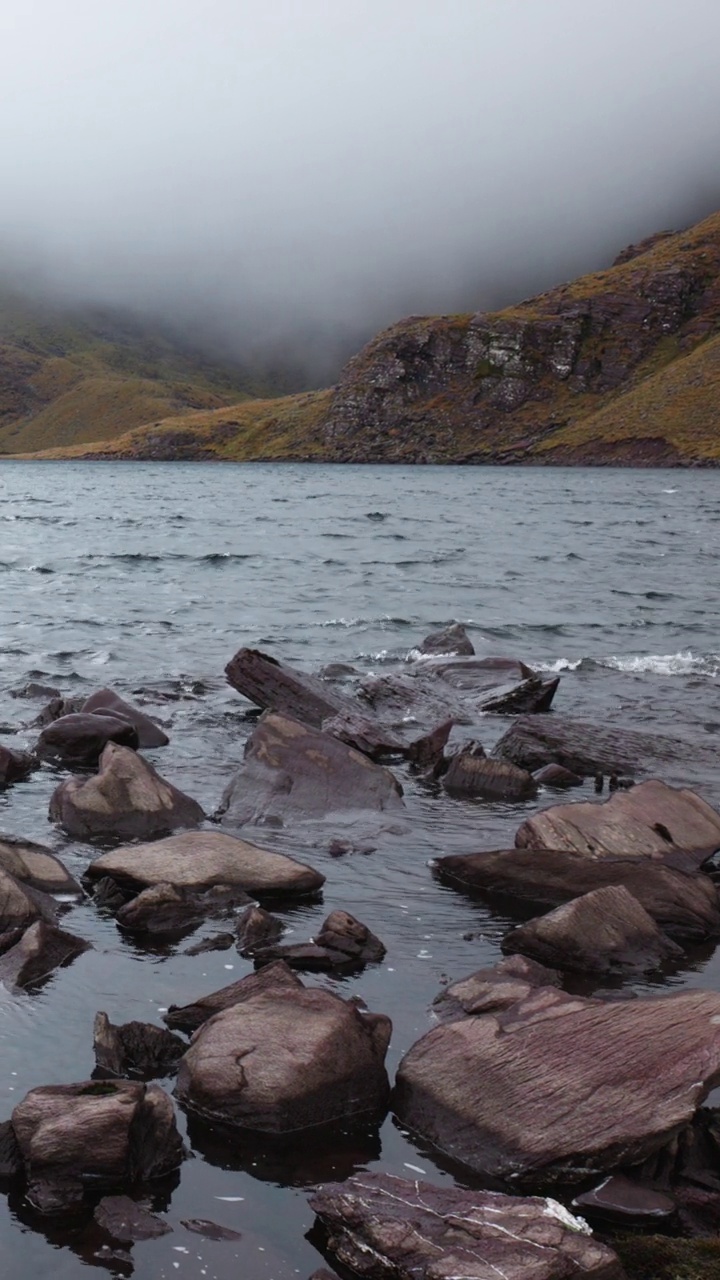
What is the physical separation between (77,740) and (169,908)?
7.09m

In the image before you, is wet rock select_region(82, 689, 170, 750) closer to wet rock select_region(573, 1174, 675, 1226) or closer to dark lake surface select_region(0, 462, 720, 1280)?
dark lake surface select_region(0, 462, 720, 1280)

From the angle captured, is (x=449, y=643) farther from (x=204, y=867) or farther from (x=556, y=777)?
(x=204, y=867)

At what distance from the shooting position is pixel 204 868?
12383 mm

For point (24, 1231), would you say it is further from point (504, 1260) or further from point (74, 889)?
point (74, 889)

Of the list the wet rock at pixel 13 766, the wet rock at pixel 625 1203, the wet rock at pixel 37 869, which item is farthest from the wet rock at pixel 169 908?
the wet rock at pixel 13 766

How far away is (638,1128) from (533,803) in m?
9.12

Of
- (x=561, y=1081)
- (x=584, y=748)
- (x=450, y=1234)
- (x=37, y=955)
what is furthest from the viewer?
(x=584, y=748)

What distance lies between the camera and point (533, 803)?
648 inches

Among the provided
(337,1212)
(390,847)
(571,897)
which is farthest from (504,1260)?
(390,847)

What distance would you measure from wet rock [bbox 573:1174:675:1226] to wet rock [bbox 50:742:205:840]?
27.4ft

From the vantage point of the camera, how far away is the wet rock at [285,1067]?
320 inches

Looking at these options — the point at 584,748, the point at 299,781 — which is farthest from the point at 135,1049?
the point at 584,748

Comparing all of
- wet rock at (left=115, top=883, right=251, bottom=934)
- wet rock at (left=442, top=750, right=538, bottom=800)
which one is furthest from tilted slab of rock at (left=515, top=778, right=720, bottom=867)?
wet rock at (left=115, top=883, right=251, bottom=934)

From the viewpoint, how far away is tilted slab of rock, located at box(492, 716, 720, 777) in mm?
18344
